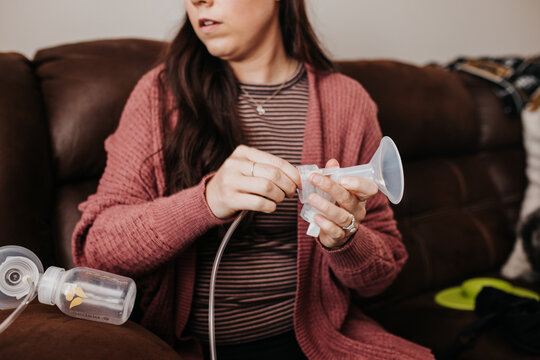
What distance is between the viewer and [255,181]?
60 centimetres

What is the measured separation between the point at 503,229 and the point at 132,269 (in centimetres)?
146

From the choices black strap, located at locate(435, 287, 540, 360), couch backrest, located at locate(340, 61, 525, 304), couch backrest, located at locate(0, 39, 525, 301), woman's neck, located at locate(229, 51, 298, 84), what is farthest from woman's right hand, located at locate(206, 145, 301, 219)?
couch backrest, located at locate(340, 61, 525, 304)

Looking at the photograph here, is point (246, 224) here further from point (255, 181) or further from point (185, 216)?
point (255, 181)

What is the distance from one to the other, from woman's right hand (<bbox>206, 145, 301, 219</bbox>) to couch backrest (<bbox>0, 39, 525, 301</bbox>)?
1.72ft

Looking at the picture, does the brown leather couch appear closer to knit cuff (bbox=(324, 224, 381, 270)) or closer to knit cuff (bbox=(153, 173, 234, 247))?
knit cuff (bbox=(153, 173, 234, 247))

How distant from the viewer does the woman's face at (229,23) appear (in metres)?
0.83

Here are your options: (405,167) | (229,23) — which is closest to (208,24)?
(229,23)

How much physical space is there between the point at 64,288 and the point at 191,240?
0.21 m

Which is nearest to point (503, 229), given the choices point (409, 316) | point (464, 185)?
point (464, 185)

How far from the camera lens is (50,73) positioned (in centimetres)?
105

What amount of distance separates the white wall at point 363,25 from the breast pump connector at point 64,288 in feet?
2.12

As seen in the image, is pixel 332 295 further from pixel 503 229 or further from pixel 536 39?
pixel 536 39

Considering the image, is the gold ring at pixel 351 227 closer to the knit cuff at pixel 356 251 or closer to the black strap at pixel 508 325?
the knit cuff at pixel 356 251

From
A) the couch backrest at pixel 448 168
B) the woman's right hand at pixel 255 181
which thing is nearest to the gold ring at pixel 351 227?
the woman's right hand at pixel 255 181
